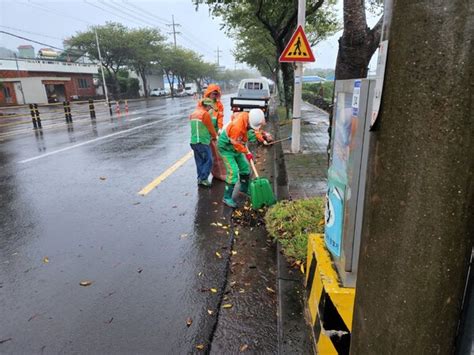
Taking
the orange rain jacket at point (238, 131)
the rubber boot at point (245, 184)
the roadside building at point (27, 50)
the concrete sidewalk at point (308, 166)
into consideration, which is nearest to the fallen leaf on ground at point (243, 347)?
the concrete sidewalk at point (308, 166)

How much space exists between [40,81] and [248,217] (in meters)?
40.3

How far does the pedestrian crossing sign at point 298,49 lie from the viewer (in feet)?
24.8

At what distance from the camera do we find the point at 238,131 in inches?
199

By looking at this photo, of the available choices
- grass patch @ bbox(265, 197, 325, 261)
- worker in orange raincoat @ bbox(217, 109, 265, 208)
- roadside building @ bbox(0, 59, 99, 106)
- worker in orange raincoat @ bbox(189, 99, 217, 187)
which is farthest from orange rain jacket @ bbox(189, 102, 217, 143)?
roadside building @ bbox(0, 59, 99, 106)

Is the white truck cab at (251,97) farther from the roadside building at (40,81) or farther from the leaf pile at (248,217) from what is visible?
the roadside building at (40,81)

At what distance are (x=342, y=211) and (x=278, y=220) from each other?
199cm

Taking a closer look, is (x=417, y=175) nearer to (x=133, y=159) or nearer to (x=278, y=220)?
(x=278, y=220)

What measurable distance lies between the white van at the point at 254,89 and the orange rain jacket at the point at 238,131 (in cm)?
1314

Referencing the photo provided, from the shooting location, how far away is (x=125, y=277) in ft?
11.5

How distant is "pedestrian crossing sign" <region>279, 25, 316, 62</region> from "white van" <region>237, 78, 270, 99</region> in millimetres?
10197

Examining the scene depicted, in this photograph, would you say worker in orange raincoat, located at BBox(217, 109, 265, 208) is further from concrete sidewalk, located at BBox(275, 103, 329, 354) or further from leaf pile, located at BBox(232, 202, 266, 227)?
concrete sidewalk, located at BBox(275, 103, 329, 354)

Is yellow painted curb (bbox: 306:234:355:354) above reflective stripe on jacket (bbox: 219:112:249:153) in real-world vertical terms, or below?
below

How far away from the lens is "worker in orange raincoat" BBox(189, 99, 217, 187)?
20.2 ft

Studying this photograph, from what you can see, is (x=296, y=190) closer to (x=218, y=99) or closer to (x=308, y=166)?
(x=308, y=166)
